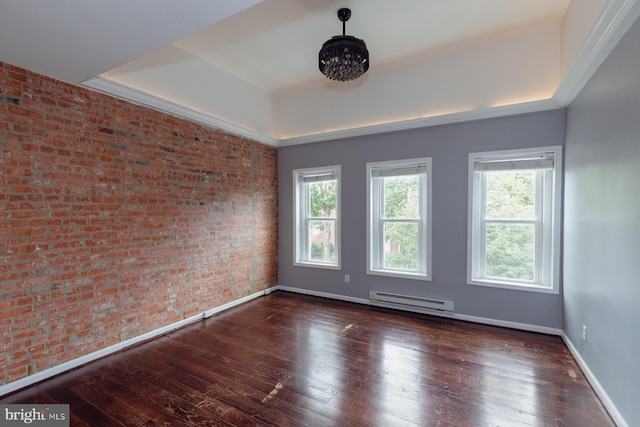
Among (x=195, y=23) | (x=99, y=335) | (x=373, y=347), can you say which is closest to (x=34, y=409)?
(x=99, y=335)

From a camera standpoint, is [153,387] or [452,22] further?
[452,22]

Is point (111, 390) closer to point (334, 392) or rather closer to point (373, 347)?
point (334, 392)

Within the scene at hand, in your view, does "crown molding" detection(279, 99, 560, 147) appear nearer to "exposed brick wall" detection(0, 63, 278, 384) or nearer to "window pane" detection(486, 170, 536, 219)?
"window pane" detection(486, 170, 536, 219)

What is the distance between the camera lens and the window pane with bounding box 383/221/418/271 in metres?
3.90

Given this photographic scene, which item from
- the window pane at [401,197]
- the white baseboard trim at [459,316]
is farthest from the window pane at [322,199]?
the white baseboard trim at [459,316]

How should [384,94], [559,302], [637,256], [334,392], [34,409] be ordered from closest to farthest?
[637,256], [34,409], [334,392], [559,302], [384,94]

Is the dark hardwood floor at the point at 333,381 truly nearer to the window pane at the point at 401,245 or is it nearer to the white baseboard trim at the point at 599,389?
the white baseboard trim at the point at 599,389

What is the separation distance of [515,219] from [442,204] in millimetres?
818

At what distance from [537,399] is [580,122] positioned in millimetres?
2388

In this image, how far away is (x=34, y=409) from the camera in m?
1.97

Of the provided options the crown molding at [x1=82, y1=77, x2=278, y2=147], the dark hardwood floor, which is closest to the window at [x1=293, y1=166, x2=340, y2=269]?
the crown molding at [x1=82, y1=77, x2=278, y2=147]

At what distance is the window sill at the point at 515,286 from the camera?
10.1 ft

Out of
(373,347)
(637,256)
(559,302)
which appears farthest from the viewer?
(559,302)

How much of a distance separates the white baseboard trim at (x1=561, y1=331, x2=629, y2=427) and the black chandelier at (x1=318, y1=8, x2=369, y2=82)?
10.8ft
